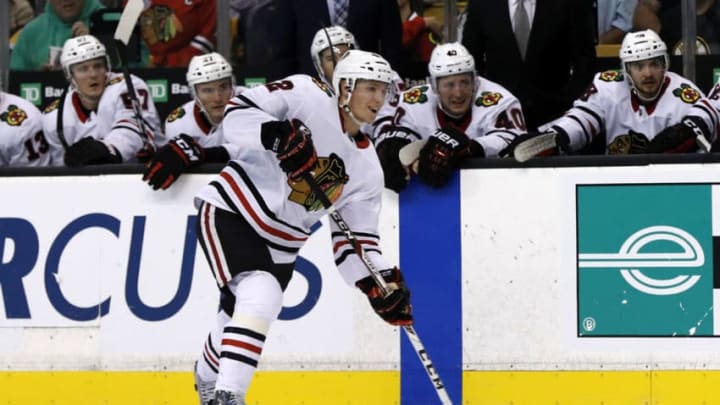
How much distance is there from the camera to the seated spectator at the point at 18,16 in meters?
7.91

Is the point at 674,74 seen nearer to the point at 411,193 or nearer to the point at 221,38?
the point at 411,193

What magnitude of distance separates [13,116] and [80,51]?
367 millimetres

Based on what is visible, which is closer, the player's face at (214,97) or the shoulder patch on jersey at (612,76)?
the shoulder patch on jersey at (612,76)

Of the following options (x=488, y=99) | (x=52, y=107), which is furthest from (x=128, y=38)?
(x=488, y=99)

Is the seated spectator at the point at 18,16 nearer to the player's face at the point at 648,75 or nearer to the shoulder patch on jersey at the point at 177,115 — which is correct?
the shoulder patch on jersey at the point at 177,115

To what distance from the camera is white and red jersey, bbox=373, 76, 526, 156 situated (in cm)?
673

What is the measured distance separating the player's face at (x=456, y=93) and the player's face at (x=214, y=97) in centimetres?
85

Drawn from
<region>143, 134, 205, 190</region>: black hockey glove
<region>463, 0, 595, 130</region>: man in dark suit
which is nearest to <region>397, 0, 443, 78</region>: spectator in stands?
<region>463, 0, 595, 130</region>: man in dark suit

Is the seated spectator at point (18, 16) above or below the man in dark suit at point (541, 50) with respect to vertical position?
above

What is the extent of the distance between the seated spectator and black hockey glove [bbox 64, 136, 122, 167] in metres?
1.31

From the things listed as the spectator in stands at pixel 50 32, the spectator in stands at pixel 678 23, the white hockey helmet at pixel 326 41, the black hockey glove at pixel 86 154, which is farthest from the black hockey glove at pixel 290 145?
the spectator in stands at pixel 50 32

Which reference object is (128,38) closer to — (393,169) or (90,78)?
(90,78)

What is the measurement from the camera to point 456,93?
6.85 metres

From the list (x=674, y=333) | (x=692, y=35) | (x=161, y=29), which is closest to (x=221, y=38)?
(x=161, y=29)
